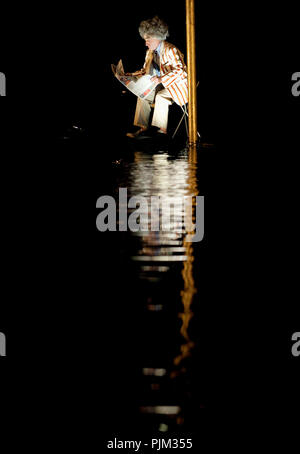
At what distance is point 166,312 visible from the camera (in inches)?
106

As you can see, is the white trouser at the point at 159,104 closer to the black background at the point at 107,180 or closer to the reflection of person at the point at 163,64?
the reflection of person at the point at 163,64

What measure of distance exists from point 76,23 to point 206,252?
33.5ft

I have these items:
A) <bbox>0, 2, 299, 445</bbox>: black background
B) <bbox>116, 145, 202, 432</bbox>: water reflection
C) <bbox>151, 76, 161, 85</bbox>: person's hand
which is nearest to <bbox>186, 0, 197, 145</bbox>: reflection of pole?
<bbox>151, 76, 161, 85</bbox>: person's hand

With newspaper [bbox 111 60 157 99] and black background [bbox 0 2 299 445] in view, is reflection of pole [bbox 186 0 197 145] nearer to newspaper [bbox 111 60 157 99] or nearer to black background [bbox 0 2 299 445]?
newspaper [bbox 111 60 157 99]

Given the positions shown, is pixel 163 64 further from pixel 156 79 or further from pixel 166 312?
pixel 166 312

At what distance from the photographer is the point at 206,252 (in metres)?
3.65

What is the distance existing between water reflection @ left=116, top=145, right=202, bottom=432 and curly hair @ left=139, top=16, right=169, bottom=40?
4.54 meters

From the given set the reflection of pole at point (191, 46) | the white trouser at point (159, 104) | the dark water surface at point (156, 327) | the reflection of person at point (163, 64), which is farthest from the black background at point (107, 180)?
the reflection of person at point (163, 64)

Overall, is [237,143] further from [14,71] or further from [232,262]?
[232,262]

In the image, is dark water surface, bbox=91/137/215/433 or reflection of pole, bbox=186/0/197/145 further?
reflection of pole, bbox=186/0/197/145

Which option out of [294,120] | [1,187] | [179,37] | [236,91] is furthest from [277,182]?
[236,91]

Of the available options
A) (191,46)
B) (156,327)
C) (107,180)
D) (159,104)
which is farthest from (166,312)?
(159,104)

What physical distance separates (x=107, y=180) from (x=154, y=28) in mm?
3843

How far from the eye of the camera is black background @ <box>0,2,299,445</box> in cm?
219
